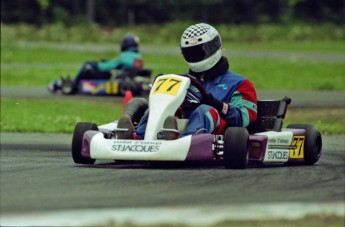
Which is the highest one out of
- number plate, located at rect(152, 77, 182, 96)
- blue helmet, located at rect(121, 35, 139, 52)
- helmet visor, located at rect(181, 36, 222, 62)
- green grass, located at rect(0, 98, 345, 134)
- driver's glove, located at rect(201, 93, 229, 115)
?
helmet visor, located at rect(181, 36, 222, 62)

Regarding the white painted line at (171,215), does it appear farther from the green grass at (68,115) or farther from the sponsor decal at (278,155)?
the green grass at (68,115)

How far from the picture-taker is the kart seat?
411 inches

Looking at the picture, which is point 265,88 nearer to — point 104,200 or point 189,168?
point 189,168

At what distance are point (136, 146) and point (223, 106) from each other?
107cm

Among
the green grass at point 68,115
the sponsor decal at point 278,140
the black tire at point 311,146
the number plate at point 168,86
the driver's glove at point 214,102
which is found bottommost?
the green grass at point 68,115

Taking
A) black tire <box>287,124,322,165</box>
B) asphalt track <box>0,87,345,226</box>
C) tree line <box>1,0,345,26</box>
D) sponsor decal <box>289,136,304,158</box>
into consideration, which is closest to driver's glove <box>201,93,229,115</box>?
asphalt track <box>0,87,345,226</box>

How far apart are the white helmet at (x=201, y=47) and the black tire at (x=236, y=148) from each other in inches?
49.6

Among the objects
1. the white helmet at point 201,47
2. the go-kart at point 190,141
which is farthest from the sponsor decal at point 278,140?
the white helmet at point 201,47

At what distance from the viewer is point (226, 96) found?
10.3 metres

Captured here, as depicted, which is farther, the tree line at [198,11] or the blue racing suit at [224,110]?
the tree line at [198,11]

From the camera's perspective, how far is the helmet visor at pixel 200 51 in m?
10.3

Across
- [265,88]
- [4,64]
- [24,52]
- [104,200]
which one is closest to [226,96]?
[104,200]

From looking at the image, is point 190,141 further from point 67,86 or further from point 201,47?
point 67,86

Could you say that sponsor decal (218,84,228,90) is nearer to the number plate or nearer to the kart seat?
the kart seat
